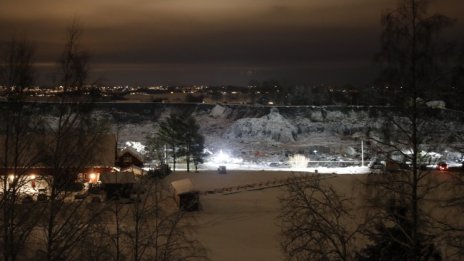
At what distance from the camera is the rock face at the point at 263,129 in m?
67.8

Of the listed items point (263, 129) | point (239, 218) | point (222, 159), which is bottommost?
point (239, 218)

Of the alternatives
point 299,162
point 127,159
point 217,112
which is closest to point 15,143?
point 127,159

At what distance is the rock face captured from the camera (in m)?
67.8

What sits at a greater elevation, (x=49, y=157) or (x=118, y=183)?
(x=118, y=183)

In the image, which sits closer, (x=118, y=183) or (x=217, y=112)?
(x=118, y=183)

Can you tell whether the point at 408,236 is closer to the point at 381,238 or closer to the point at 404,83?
the point at 381,238

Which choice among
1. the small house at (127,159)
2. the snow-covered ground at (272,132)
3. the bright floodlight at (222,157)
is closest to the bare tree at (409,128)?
the small house at (127,159)

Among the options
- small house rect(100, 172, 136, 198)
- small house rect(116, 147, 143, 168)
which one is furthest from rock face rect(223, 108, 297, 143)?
small house rect(100, 172, 136, 198)

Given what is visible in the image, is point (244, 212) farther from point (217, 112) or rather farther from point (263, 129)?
point (217, 112)

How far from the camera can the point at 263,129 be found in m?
69.6

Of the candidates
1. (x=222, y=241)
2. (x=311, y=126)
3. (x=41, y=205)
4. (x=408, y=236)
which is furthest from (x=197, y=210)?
(x=311, y=126)

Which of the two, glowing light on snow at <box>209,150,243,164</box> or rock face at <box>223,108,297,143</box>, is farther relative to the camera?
rock face at <box>223,108,297,143</box>

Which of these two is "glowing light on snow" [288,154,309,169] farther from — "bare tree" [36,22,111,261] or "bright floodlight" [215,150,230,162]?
"bare tree" [36,22,111,261]

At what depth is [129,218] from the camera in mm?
17438
